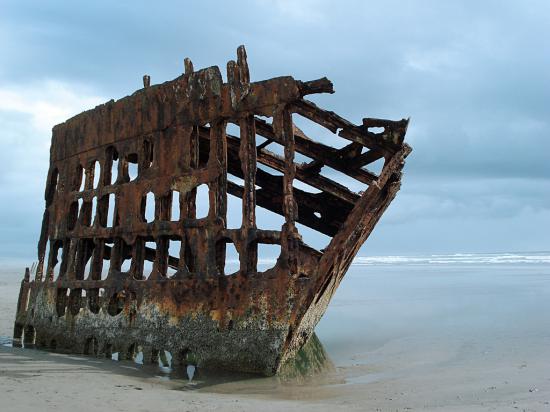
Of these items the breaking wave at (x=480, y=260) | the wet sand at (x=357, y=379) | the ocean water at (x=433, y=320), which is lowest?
the wet sand at (x=357, y=379)

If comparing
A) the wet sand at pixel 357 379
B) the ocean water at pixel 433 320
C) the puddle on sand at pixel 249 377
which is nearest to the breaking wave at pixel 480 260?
the ocean water at pixel 433 320

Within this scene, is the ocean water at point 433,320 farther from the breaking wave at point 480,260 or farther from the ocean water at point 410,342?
the breaking wave at point 480,260

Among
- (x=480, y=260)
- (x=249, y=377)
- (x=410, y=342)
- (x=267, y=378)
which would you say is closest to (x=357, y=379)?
(x=267, y=378)

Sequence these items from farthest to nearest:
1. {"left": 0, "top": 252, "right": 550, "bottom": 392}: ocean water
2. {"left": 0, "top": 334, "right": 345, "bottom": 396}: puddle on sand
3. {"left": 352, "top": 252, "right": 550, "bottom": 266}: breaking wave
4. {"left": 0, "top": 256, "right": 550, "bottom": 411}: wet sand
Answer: {"left": 352, "top": 252, "right": 550, "bottom": 266}: breaking wave → {"left": 0, "top": 252, "right": 550, "bottom": 392}: ocean water → {"left": 0, "top": 334, "right": 345, "bottom": 396}: puddle on sand → {"left": 0, "top": 256, "right": 550, "bottom": 411}: wet sand

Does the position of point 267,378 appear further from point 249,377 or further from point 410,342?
point 410,342

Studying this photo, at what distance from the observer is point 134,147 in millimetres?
7008

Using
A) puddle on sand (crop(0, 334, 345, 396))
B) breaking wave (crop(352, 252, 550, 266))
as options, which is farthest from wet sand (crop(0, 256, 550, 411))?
breaking wave (crop(352, 252, 550, 266))

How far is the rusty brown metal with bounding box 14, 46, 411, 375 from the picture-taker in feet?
18.2

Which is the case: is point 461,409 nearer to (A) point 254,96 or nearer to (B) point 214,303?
(B) point 214,303

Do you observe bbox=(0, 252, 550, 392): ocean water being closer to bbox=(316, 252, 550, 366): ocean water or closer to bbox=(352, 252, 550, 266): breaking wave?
bbox=(316, 252, 550, 366): ocean water

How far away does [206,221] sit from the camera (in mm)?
5984

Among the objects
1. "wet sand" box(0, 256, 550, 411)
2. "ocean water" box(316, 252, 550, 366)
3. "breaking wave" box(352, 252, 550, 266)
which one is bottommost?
"wet sand" box(0, 256, 550, 411)

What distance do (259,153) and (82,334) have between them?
303 cm

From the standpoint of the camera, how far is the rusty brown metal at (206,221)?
18.2ft
